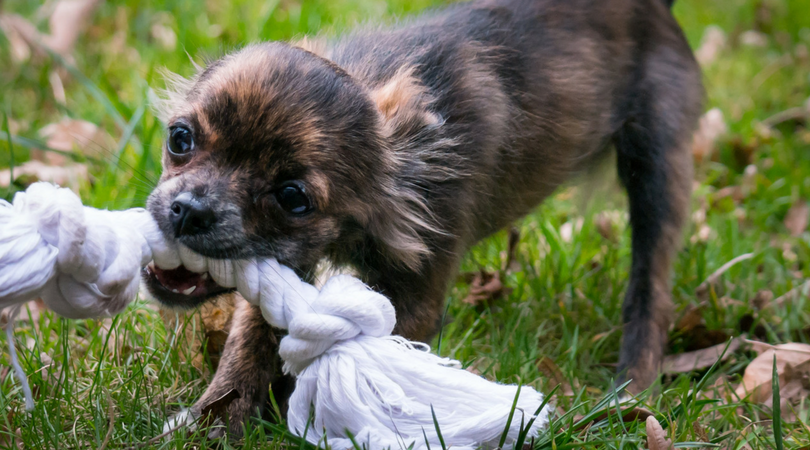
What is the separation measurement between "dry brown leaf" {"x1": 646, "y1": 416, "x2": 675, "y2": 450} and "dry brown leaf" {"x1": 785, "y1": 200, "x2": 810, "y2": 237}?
279 cm

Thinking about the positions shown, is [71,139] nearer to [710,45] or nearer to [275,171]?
[275,171]

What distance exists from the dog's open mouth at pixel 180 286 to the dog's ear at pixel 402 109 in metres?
0.78

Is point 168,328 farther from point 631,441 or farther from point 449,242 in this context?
point 631,441

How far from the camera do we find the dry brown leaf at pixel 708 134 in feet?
18.0

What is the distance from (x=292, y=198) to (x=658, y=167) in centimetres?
212

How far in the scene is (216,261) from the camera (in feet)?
8.11

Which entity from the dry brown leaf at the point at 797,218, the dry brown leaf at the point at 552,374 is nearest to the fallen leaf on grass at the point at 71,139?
the dry brown leaf at the point at 552,374

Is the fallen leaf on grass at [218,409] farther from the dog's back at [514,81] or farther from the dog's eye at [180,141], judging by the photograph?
the dog's back at [514,81]

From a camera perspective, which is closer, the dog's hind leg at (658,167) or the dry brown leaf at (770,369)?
the dry brown leaf at (770,369)

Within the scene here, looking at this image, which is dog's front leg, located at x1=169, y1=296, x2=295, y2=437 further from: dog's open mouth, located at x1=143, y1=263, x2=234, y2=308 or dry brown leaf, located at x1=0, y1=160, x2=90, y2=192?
dry brown leaf, located at x1=0, y1=160, x2=90, y2=192

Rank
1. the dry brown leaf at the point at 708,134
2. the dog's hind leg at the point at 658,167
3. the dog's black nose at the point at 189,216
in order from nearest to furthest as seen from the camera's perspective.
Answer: the dog's black nose at the point at 189,216 → the dog's hind leg at the point at 658,167 → the dry brown leaf at the point at 708,134

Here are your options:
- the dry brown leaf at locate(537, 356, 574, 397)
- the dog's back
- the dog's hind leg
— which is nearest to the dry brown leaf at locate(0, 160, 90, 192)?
the dog's back

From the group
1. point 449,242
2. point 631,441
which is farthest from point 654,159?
point 631,441

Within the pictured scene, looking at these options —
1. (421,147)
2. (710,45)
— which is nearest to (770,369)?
(421,147)
